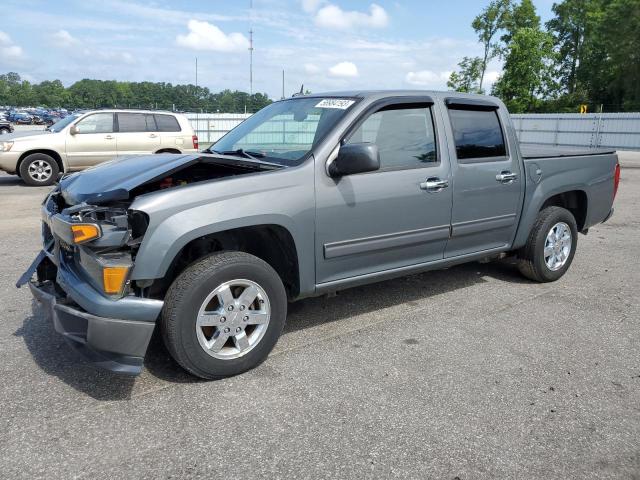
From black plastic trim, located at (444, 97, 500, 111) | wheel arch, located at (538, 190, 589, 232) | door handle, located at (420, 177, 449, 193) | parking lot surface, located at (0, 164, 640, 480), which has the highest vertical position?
black plastic trim, located at (444, 97, 500, 111)

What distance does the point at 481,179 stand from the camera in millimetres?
4465

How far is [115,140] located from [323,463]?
36.4 feet

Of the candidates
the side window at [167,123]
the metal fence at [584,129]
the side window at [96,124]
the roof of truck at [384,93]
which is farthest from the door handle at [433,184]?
the metal fence at [584,129]

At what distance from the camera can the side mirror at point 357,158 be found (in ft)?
11.3

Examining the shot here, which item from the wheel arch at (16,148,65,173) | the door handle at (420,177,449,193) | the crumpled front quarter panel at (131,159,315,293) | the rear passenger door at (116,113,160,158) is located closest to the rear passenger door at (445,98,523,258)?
the door handle at (420,177,449,193)

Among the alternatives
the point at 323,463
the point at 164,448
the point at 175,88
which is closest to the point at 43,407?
the point at 164,448

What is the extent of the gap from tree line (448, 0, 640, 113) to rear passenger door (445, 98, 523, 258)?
34.4m

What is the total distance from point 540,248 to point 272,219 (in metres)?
2.99

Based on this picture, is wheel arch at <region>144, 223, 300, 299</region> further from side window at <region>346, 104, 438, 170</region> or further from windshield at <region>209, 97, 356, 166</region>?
side window at <region>346, 104, 438, 170</region>

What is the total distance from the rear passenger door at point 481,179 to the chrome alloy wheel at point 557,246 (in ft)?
1.97

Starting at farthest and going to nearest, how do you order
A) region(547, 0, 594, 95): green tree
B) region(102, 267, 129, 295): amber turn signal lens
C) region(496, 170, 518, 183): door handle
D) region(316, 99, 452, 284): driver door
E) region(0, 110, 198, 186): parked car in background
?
region(547, 0, 594, 95): green tree
region(0, 110, 198, 186): parked car in background
region(496, 170, 518, 183): door handle
region(316, 99, 452, 284): driver door
region(102, 267, 129, 295): amber turn signal lens

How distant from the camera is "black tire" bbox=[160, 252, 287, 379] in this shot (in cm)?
305

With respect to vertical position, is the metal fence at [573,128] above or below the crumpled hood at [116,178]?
above

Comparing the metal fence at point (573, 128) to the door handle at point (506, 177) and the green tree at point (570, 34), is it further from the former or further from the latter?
the green tree at point (570, 34)
